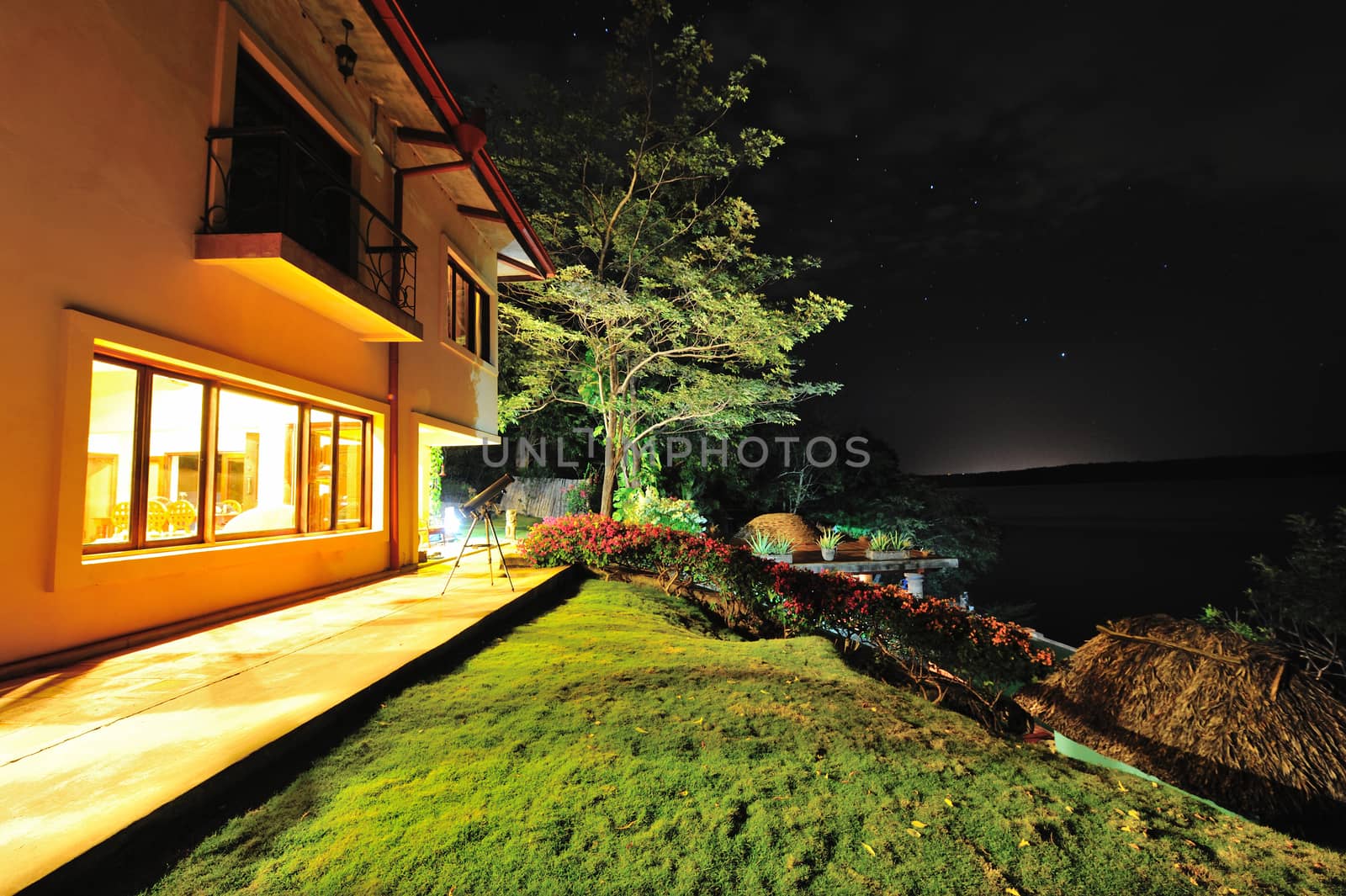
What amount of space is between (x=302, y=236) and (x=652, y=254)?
11.0 m

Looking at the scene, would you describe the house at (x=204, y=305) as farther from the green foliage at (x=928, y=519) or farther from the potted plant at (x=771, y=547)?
the green foliage at (x=928, y=519)

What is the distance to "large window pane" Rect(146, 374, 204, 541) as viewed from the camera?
5070 millimetres

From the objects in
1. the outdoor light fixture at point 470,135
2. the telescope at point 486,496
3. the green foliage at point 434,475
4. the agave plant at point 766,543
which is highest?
the outdoor light fixture at point 470,135

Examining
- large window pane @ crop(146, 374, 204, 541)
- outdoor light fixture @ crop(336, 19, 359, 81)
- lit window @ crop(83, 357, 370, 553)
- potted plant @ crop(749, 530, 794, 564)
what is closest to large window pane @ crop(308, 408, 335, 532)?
lit window @ crop(83, 357, 370, 553)

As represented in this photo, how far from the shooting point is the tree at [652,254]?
1520cm

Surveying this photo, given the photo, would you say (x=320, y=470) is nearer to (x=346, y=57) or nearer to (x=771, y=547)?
(x=346, y=57)

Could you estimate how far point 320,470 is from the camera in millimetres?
7320

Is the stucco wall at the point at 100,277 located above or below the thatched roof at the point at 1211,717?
above

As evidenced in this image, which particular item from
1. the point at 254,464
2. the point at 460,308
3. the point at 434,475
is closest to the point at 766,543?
the point at 434,475

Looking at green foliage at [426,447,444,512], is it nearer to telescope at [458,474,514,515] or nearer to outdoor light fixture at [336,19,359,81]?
telescope at [458,474,514,515]

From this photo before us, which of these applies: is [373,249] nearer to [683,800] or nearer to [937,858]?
[683,800]

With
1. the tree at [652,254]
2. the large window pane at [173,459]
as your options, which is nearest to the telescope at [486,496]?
the large window pane at [173,459]

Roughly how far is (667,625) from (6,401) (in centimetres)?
587

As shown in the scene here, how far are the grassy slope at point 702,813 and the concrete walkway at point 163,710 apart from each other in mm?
316
